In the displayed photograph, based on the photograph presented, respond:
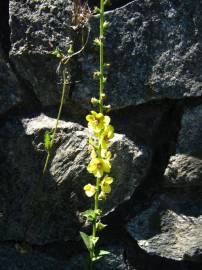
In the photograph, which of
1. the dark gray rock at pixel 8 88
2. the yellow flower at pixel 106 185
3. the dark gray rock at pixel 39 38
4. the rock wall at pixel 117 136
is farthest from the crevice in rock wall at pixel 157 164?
the dark gray rock at pixel 8 88

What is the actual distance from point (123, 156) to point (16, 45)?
59cm

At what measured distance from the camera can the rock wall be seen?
6.75ft

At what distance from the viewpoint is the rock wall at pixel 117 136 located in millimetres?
2057

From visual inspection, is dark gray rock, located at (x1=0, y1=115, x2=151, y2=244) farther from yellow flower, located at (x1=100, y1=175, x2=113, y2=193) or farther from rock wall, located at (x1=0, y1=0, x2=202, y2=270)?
yellow flower, located at (x1=100, y1=175, x2=113, y2=193)

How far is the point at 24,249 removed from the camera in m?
2.24

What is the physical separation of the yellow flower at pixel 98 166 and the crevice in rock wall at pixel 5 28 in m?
0.60

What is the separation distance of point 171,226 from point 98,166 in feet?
1.54

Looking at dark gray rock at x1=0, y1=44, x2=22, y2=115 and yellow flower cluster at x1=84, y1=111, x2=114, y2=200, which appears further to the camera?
dark gray rock at x1=0, y1=44, x2=22, y2=115

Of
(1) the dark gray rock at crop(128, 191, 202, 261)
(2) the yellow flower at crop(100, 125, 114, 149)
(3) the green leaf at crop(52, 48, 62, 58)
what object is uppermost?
(3) the green leaf at crop(52, 48, 62, 58)

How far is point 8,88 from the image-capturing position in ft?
7.11

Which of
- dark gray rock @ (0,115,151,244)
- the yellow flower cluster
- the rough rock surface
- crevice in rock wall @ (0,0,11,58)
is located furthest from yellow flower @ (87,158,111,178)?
crevice in rock wall @ (0,0,11,58)

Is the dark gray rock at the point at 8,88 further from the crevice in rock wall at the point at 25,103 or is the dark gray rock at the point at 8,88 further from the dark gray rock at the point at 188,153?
the dark gray rock at the point at 188,153

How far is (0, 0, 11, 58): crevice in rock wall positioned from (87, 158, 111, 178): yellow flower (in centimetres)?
60

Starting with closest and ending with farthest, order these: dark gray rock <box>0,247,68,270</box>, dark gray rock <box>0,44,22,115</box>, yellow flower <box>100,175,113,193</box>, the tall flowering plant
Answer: the tall flowering plant
yellow flower <box>100,175,113,193</box>
dark gray rock <box>0,44,22,115</box>
dark gray rock <box>0,247,68,270</box>
